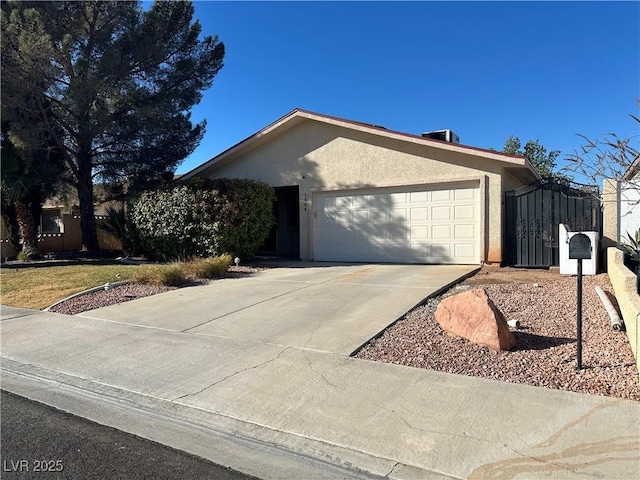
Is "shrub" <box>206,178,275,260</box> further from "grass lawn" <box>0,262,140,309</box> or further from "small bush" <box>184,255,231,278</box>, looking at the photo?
"grass lawn" <box>0,262,140,309</box>

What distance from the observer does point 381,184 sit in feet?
44.3

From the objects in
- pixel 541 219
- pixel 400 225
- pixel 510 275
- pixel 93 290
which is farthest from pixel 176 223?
pixel 541 219

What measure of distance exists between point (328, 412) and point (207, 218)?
395 inches

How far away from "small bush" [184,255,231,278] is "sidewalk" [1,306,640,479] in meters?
5.01

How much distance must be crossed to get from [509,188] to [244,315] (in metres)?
9.02

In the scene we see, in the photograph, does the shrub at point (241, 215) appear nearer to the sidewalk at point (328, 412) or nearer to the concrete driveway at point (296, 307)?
the concrete driveway at point (296, 307)

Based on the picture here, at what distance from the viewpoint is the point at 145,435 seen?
3.76 m

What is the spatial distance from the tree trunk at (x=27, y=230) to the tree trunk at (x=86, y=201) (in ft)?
5.89

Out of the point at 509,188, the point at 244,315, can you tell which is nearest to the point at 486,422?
the point at 244,315

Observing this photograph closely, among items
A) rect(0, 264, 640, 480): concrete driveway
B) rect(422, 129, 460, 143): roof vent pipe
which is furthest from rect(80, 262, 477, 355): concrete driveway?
rect(422, 129, 460, 143): roof vent pipe

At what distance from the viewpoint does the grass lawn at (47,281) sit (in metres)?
9.27

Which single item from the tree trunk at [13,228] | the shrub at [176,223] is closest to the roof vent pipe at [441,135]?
the shrub at [176,223]

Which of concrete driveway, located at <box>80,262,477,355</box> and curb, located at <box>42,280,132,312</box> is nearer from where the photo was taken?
concrete driveway, located at <box>80,262,477,355</box>

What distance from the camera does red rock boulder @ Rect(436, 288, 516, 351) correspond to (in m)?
5.12
